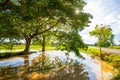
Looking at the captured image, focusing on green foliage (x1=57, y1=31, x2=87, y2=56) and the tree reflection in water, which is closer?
the tree reflection in water

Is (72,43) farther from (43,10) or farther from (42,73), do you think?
(43,10)

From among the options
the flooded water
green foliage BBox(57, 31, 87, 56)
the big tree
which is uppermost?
the big tree

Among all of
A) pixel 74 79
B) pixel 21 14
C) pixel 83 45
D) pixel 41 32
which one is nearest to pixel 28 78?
pixel 74 79

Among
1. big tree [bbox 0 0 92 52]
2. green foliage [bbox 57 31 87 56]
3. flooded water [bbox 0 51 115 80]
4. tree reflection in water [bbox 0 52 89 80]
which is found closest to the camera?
big tree [bbox 0 0 92 52]

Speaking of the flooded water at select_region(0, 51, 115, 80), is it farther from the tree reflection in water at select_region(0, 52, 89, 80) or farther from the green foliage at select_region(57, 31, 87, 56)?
the green foliage at select_region(57, 31, 87, 56)

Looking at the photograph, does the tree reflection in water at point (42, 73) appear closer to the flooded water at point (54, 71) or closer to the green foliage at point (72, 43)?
the flooded water at point (54, 71)

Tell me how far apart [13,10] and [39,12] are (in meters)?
2.07

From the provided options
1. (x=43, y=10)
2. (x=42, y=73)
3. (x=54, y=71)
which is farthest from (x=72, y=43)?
(x=43, y=10)

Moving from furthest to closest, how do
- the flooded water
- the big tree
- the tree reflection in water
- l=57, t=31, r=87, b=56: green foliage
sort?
l=57, t=31, r=87, b=56: green foliage < the flooded water < the tree reflection in water < the big tree

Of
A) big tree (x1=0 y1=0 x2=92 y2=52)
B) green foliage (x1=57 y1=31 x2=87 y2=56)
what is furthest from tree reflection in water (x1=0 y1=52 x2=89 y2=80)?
big tree (x1=0 y1=0 x2=92 y2=52)

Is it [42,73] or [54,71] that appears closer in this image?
[42,73]

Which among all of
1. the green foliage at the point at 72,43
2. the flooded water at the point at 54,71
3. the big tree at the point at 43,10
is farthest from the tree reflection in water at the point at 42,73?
the big tree at the point at 43,10

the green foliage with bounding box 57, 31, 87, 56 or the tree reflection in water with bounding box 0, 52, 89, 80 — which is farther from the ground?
the green foliage with bounding box 57, 31, 87, 56

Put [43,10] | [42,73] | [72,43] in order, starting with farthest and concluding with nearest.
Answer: [72,43] < [42,73] < [43,10]
